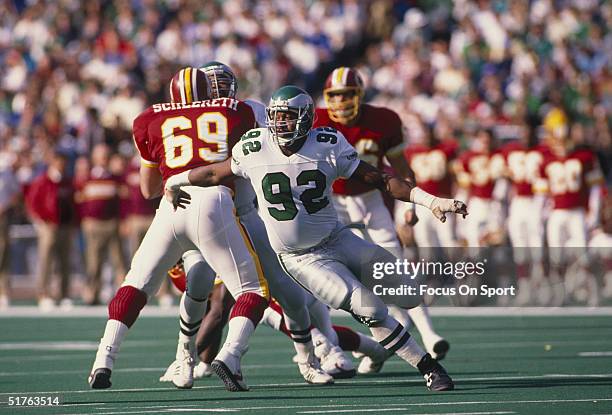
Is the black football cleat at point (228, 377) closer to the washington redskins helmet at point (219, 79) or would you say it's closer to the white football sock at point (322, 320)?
the white football sock at point (322, 320)

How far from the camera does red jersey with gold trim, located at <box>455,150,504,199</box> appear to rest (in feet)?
51.9

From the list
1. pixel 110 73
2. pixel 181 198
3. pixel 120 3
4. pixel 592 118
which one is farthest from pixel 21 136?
pixel 181 198

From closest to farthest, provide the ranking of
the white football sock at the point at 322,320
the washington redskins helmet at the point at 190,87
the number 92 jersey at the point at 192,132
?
the number 92 jersey at the point at 192,132 < the washington redskins helmet at the point at 190,87 < the white football sock at the point at 322,320

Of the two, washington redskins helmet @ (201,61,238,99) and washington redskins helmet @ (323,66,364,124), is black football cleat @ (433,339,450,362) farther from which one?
washington redskins helmet @ (201,61,238,99)

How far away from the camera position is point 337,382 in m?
8.27

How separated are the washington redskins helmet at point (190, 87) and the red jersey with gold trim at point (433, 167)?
23.5 feet

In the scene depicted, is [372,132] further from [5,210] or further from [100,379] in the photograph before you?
[5,210]

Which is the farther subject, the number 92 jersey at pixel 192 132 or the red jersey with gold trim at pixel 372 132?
the red jersey with gold trim at pixel 372 132

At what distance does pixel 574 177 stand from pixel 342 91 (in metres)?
6.17

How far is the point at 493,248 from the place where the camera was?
14969 mm

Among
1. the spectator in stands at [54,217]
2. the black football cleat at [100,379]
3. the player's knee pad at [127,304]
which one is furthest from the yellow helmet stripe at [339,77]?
A: the spectator in stands at [54,217]

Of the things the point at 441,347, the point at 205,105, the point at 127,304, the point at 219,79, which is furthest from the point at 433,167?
the point at 127,304

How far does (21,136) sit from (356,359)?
10764mm

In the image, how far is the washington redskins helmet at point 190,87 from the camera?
7.97 m
